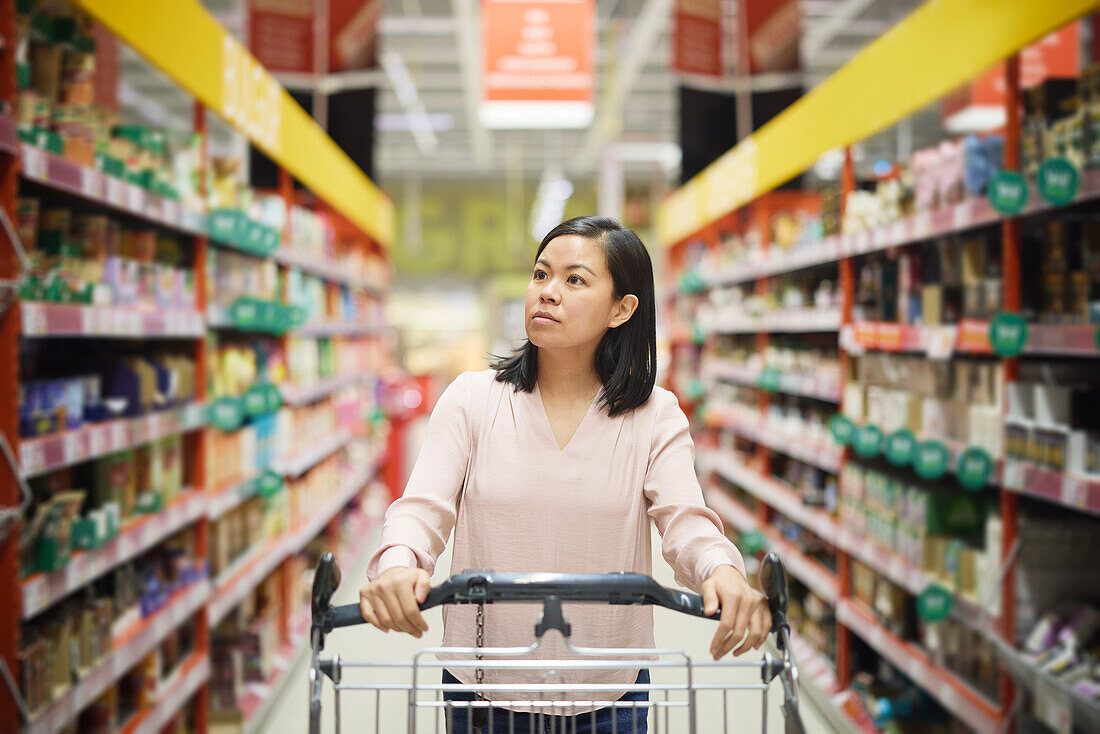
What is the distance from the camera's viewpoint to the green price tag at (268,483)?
4160 millimetres

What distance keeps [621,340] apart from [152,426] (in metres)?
2.07

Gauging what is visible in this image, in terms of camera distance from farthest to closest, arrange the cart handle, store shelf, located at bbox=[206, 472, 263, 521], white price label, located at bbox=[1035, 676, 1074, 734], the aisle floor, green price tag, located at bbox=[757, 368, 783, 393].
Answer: green price tag, located at bbox=[757, 368, 783, 393] → store shelf, located at bbox=[206, 472, 263, 521] → white price label, located at bbox=[1035, 676, 1074, 734] → the aisle floor → the cart handle

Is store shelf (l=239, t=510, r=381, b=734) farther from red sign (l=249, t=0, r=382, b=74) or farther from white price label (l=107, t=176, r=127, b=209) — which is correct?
red sign (l=249, t=0, r=382, b=74)

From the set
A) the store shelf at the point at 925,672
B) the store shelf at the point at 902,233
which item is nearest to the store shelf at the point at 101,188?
the store shelf at the point at 902,233

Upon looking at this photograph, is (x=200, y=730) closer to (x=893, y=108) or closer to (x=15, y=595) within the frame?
(x=15, y=595)

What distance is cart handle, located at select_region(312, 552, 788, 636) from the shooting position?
1294 millimetres

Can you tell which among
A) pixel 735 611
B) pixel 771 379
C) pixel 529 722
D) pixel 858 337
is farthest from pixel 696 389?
pixel 735 611

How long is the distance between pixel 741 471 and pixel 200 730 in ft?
12.8

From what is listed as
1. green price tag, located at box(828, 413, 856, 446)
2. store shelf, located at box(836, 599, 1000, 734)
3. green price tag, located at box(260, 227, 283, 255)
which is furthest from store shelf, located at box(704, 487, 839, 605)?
green price tag, located at box(260, 227, 283, 255)

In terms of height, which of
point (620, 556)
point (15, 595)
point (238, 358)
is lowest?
point (15, 595)

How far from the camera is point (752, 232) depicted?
643 centimetres

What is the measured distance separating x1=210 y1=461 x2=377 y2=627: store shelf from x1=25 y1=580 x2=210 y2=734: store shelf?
0.48ft

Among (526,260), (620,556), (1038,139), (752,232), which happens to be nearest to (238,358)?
(620,556)

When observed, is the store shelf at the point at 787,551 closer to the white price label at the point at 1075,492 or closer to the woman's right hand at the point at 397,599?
the white price label at the point at 1075,492
